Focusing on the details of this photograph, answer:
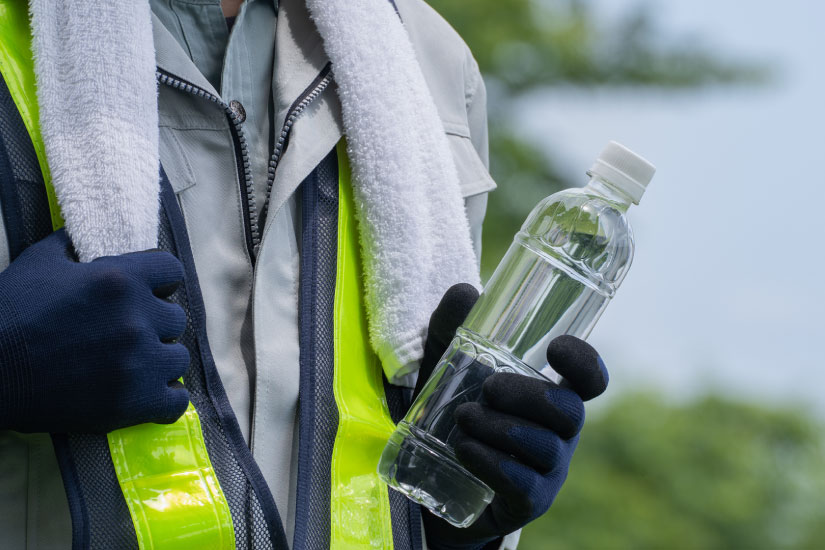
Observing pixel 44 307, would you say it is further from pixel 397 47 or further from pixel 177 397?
pixel 397 47

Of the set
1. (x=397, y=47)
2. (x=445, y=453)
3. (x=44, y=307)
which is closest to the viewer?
(x=44, y=307)

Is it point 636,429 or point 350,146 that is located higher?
point 350,146

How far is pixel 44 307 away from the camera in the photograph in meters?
0.88

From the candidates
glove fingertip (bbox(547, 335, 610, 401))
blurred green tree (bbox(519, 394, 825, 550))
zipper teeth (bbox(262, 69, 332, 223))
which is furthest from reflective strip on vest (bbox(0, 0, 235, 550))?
blurred green tree (bbox(519, 394, 825, 550))

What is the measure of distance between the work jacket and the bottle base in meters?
0.04

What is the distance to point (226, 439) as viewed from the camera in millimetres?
1006

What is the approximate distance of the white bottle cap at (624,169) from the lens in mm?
1050

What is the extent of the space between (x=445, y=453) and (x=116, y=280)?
0.46m

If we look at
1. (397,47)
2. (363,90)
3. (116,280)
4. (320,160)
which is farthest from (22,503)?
(397,47)

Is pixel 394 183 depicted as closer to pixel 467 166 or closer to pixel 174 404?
pixel 467 166

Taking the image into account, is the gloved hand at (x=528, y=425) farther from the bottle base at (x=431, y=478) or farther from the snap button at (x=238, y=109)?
the snap button at (x=238, y=109)

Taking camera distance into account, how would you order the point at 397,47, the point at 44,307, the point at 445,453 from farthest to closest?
the point at 397,47 < the point at 445,453 < the point at 44,307

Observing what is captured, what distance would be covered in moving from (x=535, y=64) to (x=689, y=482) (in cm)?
376

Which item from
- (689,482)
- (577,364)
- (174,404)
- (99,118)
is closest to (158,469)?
(174,404)
